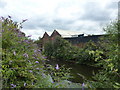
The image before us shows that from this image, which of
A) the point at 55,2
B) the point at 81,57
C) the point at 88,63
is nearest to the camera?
the point at 55,2

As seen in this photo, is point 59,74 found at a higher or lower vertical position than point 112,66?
lower

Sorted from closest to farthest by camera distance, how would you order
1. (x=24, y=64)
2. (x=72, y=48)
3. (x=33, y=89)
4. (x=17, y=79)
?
(x=33, y=89) → (x=17, y=79) → (x=24, y=64) → (x=72, y=48)

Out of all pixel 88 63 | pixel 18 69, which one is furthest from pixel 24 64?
pixel 88 63

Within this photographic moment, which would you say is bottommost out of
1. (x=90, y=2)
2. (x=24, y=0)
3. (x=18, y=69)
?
(x=18, y=69)

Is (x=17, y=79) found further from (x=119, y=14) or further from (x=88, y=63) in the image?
(x=88, y=63)

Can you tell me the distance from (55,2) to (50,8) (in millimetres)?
212

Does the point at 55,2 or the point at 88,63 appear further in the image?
the point at 88,63

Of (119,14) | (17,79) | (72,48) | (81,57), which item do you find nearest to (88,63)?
(81,57)

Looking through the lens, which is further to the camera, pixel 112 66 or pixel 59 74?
pixel 59 74

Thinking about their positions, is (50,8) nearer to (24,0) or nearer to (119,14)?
(24,0)

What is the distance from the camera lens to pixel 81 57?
9.59 m

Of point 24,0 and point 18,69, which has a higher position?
point 24,0

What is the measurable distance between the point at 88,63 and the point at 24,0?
7.40 metres

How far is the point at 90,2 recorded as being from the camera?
2.16 metres
